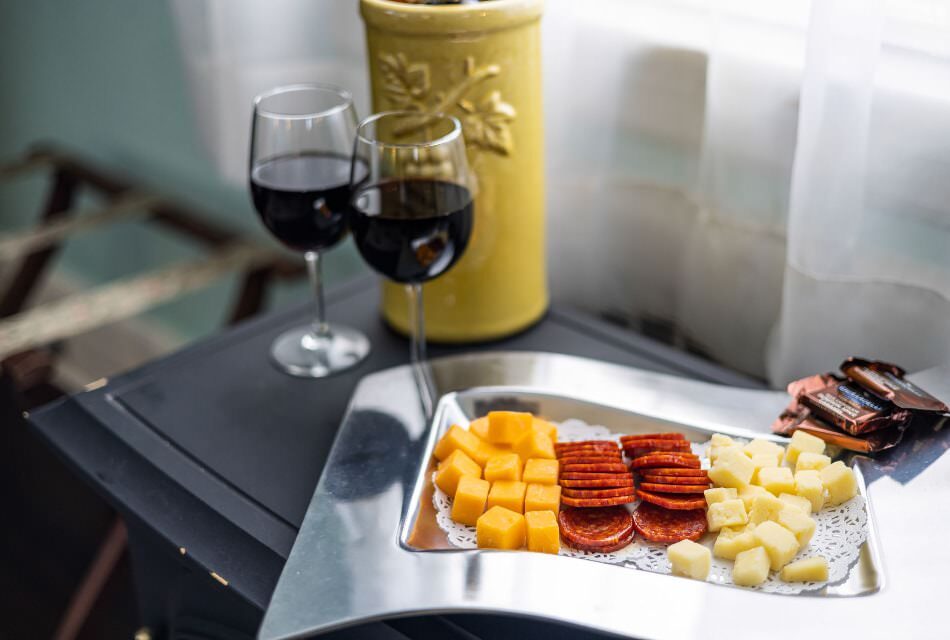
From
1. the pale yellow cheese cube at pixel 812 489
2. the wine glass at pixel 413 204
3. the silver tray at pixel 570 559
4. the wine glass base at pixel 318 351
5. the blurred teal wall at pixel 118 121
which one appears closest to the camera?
the silver tray at pixel 570 559

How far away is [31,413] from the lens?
0.87 metres

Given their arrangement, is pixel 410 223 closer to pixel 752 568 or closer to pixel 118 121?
pixel 752 568

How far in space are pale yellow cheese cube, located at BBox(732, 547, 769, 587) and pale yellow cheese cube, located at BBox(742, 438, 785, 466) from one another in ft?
0.35

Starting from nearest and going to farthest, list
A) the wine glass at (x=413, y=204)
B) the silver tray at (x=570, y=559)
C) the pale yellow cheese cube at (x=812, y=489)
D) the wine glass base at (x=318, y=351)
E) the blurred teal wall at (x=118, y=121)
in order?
1. the silver tray at (x=570, y=559)
2. the pale yellow cheese cube at (x=812, y=489)
3. the wine glass at (x=413, y=204)
4. the wine glass base at (x=318, y=351)
5. the blurred teal wall at (x=118, y=121)

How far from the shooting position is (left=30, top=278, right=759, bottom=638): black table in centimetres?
72

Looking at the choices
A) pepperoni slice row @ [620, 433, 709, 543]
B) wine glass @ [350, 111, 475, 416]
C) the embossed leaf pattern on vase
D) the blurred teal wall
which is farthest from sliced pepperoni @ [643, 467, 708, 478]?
the blurred teal wall

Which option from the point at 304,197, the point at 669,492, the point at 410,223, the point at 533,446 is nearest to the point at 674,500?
the point at 669,492

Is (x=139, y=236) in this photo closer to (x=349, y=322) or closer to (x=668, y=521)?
(x=349, y=322)

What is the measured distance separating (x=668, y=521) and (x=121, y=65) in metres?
1.58

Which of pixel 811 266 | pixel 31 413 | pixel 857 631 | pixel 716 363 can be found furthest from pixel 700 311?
pixel 31 413

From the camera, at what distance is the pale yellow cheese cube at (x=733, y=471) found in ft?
2.19

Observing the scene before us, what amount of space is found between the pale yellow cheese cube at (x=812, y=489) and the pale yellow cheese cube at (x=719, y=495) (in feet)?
0.15

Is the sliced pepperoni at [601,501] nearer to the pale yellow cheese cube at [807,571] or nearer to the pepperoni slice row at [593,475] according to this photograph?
the pepperoni slice row at [593,475]

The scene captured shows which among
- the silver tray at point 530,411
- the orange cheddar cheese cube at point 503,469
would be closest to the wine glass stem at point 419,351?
the silver tray at point 530,411
